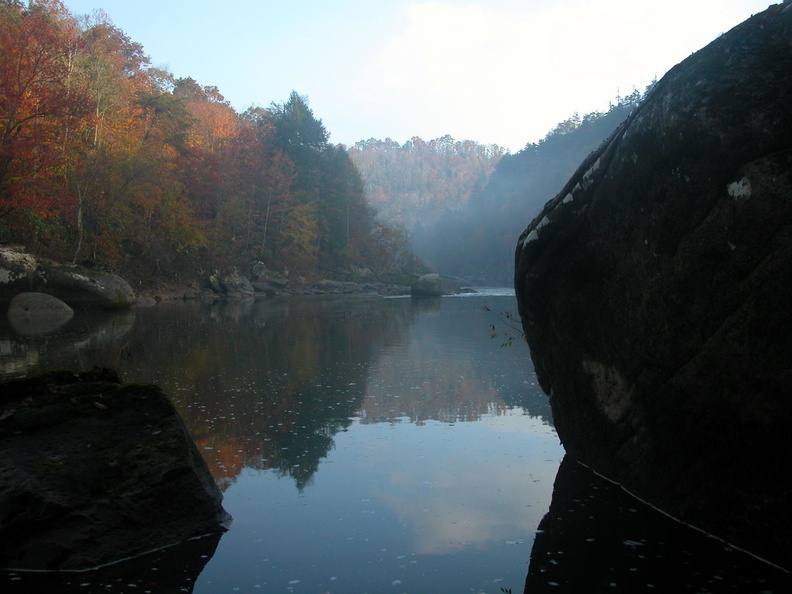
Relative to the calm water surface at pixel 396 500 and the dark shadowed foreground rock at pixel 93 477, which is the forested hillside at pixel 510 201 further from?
the dark shadowed foreground rock at pixel 93 477

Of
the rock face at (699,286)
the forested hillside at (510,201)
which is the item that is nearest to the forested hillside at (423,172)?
the forested hillside at (510,201)

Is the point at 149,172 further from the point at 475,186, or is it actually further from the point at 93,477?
the point at 475,186

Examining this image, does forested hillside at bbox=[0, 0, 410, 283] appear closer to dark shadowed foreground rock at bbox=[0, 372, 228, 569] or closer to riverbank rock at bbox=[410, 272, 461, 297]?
riverbank rock at bbox=[410, 272, 461, 297]

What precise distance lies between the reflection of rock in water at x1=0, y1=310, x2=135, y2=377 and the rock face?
244 inches

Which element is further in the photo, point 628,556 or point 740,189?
point 628,556

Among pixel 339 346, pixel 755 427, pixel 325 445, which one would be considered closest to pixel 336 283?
pixel 339 346

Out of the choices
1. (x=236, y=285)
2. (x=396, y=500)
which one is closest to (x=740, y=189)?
(x=396, y=500)

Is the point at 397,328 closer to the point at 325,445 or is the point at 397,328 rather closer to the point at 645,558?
the point at 325,445

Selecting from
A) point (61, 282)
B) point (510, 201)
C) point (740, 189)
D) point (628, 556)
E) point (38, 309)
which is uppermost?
point (510, 201)

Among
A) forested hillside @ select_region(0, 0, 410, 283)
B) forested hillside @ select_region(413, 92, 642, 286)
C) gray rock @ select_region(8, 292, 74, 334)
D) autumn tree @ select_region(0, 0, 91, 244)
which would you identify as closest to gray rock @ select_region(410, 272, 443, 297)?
forested hillside @ select_region(0, 0, 410, 283)

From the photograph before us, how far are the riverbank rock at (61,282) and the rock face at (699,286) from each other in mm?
21870

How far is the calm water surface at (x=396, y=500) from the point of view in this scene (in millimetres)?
4020

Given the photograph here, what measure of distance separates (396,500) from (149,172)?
32.8 meters

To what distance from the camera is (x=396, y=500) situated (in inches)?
211
